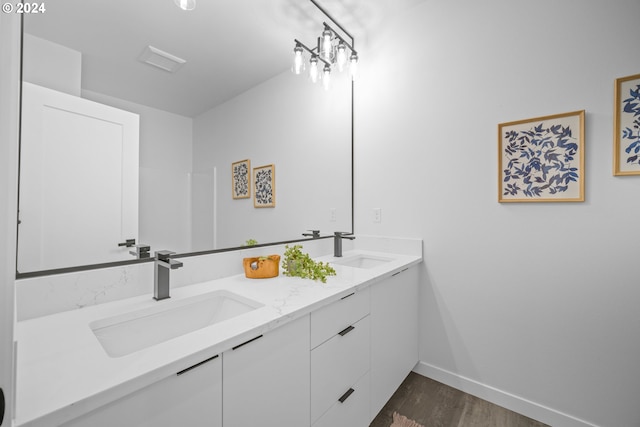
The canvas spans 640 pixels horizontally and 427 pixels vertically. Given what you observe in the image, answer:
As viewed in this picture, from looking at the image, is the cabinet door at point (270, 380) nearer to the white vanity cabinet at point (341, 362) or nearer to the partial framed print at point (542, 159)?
the white vanity cabinet at point (341, 362)

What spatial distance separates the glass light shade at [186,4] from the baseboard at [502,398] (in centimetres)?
A: 241

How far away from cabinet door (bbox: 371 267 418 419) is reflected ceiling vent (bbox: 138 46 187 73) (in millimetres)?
1344

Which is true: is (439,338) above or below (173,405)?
below

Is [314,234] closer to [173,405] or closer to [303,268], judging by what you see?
[303,268]

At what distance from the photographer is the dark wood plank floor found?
5.00 feet

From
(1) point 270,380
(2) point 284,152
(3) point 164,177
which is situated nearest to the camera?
(1) point 270,380

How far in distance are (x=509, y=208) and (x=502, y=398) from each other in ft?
3.65

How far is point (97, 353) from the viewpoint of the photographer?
68 cm

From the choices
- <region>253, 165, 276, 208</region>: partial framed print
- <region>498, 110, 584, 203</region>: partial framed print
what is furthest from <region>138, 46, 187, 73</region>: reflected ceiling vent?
<region>498, 110, 584, 203</region>: partial framed print

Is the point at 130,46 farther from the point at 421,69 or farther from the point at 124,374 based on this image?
the point at 421,69

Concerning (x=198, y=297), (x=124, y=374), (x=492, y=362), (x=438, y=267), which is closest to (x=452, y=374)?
(x=492, y=362)

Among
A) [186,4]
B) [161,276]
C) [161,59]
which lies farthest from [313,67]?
[161,276]

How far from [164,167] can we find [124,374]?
784 millimetres

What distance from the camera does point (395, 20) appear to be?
2.03m
